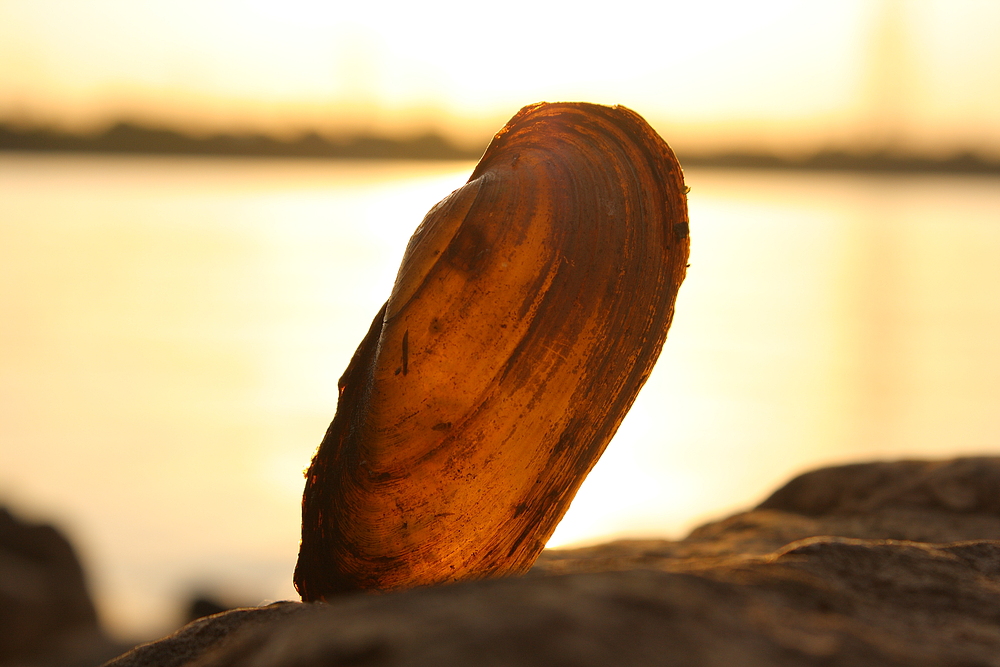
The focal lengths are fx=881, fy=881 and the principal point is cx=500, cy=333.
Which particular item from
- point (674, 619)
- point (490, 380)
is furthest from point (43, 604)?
point (674, 619)

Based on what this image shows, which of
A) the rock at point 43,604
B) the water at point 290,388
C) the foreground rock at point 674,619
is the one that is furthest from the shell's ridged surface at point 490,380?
the rock at point 43,604

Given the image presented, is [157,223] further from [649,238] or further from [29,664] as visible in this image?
[649,238]

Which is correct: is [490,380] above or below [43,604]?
above

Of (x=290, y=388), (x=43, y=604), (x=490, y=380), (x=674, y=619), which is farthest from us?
(x=290, y=388)

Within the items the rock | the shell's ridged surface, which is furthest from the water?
the shell's ridged surface

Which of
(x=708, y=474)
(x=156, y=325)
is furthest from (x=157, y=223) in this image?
(x=708, y=474)

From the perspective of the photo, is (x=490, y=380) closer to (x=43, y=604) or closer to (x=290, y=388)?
(x=43, y=604)

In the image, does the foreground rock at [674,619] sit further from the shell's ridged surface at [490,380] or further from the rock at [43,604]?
the rock at [43,604]
